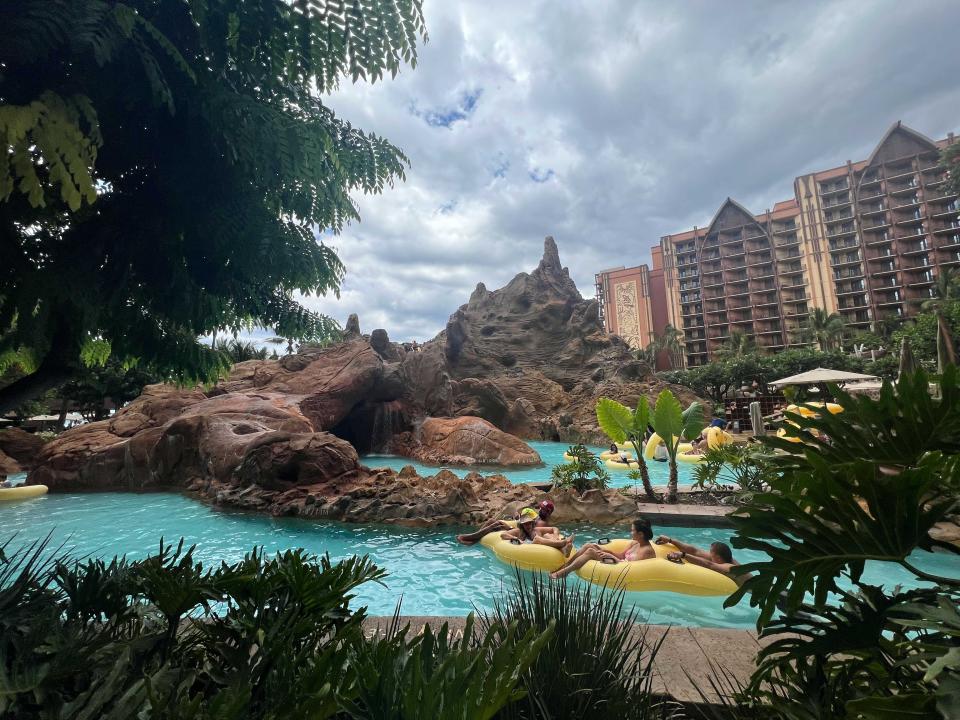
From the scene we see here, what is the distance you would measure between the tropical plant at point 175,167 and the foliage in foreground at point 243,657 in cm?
170

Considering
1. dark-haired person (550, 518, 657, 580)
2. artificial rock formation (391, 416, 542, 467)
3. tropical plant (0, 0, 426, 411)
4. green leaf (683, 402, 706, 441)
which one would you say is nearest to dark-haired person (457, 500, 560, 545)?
dark-haired person (550, 518, 657, 580)

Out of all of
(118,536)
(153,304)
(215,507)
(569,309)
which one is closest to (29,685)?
Result: (153,304)

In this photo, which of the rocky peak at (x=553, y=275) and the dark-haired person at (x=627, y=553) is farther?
the rocky peak at (x=553, y=275)

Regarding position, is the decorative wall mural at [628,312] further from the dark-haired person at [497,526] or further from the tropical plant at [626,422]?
the dark-haired person at [497,526]

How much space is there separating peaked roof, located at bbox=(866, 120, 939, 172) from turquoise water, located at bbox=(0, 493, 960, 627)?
6740 centimetres

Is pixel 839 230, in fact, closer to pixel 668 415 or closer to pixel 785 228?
pixel 785 228

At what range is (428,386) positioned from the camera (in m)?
25.4

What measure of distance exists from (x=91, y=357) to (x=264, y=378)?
1878 cm

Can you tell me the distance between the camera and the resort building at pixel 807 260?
5038 centimetres

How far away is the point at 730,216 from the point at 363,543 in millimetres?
70928

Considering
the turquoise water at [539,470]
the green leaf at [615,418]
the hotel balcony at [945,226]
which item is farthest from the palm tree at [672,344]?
the green leaf at [615,418]

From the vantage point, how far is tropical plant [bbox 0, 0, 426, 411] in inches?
91.8

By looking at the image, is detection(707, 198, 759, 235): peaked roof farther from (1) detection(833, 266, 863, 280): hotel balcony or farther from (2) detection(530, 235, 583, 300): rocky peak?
(2) detection(530, 235, 583, 300): rocky peak

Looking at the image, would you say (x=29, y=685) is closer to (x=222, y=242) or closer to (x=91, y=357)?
(x=222, y=242)
